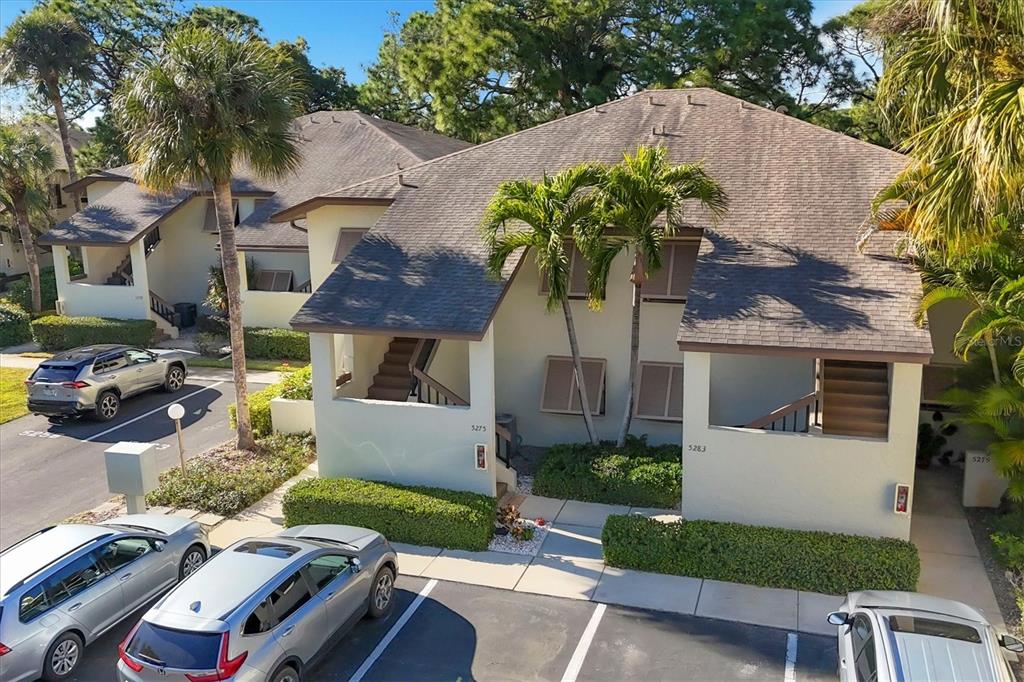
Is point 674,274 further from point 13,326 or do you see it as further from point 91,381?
point 13,326

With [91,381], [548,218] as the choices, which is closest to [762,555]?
[548,218]

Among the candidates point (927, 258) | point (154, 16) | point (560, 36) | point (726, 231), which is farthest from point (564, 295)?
point (154, 16)

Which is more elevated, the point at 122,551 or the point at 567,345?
the point at 567,345

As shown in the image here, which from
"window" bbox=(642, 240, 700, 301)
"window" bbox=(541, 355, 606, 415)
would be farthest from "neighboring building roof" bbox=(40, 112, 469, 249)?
"window" bbox=(642, 240, 700, 301)

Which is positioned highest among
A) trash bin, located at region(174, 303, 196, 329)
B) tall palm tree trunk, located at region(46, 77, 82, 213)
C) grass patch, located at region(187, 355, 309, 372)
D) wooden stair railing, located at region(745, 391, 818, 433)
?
tall palm tree trunk, located at region(46, 77, 82, 213)

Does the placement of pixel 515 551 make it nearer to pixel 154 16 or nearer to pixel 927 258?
pixel 927 258

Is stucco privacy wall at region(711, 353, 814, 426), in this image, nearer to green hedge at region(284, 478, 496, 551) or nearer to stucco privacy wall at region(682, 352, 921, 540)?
stucco privacy wall at region(682, 352, 921, 540)
